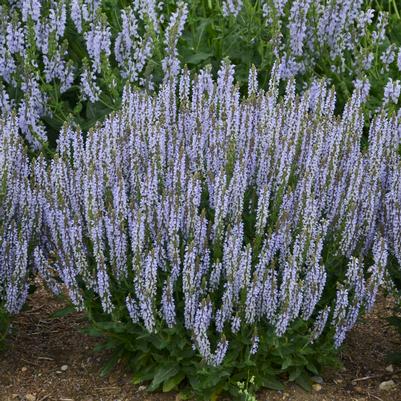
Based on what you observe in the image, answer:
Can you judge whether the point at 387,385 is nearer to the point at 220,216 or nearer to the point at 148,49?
the point at 220,216

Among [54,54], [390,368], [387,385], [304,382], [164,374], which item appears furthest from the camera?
[54,54]

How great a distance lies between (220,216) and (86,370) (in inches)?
45.9

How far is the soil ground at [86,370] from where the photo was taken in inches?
169

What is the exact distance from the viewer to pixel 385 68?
6414 millimetres

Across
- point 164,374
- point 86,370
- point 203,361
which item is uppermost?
point 203,361

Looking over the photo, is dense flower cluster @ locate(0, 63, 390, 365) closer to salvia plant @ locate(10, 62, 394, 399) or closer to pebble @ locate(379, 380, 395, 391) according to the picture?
salvia plant @ locate(10, 62, 394, 399)

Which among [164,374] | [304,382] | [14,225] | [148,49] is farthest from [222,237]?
[148,49]

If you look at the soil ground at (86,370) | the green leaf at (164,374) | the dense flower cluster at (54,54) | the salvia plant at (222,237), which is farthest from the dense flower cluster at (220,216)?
the dense flower cluster at (54,54)

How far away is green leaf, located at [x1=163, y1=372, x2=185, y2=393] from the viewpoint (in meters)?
4.07

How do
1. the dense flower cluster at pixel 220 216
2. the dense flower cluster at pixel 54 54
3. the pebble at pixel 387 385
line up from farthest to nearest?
the dense flower cluster at pixel 54 54
the pebble at pixel 387 385
the dense flower cluster at pixel 220 216

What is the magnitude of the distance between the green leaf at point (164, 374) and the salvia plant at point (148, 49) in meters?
2.12

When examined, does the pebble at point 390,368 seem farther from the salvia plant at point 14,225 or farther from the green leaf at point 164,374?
the salvia plant at point 14,225

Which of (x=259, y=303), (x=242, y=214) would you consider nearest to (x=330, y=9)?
(x=242, y=214)

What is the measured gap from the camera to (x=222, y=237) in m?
3.93
